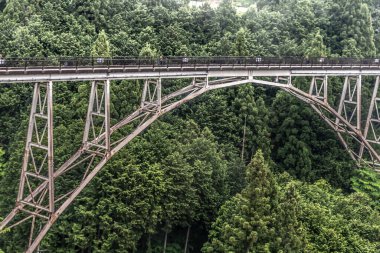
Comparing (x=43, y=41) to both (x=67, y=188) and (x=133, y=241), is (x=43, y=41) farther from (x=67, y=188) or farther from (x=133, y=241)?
(x=133, y=241)

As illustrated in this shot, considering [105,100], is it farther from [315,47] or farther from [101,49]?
[315,47]

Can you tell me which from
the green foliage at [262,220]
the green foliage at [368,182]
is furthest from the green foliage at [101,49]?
the green foliage at [368,182]

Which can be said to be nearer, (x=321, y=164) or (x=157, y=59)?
(x=157, y=59)

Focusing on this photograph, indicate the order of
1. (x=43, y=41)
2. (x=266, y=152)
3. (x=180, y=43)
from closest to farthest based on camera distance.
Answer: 1. (x=266, y=152)
2. (x=43, y=41)
3. (x=180, y=43)

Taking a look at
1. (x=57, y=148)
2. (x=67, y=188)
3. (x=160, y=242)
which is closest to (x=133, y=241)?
(x=160, y=242)

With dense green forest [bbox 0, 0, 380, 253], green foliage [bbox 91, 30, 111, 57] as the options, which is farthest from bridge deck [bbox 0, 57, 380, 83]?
green foliage [bbox 91, 30, 111, 57]

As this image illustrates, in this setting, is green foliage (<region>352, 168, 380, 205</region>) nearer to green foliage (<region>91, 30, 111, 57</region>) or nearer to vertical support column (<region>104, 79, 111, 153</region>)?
green foliage (<region>91, 30, 111, 57</region>)

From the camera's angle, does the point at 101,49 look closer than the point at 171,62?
No

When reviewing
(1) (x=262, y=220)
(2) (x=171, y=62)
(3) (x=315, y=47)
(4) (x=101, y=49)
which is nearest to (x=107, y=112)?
(2) (x=171, y=62)
